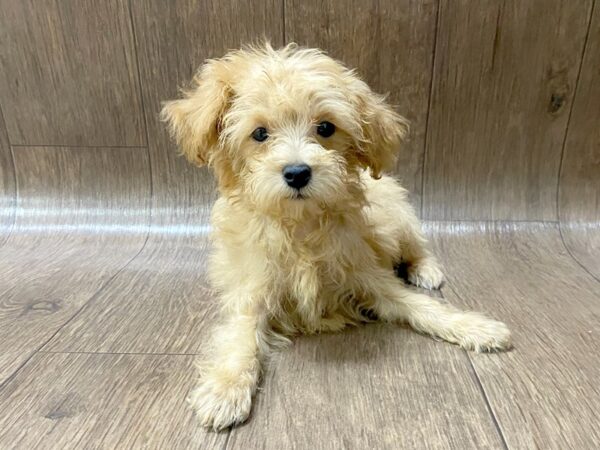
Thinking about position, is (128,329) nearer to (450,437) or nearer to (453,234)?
(450,437)

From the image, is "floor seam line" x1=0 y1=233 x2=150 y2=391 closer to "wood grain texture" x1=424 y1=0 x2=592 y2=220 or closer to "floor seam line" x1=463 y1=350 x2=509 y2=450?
"floor seam line" x1=463 y1=350 x2=509 y2=450

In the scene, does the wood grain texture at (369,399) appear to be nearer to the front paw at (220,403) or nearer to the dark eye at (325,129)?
the front paw at (220,403)

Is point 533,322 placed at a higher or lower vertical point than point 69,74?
lower

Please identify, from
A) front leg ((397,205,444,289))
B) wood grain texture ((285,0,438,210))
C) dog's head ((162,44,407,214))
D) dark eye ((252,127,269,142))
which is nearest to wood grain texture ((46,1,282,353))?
wood grain texture ((285,0,438,210))

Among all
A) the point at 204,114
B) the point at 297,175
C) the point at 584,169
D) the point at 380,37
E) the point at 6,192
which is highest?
the point at 380,37

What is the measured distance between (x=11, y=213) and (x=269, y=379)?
4.72ft

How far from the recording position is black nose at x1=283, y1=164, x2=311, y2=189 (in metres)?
1.04

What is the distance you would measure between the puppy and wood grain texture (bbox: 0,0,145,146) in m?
0.60

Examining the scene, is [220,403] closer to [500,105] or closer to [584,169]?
[500,105]

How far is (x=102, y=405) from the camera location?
101 centimetres

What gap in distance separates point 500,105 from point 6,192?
194 cm

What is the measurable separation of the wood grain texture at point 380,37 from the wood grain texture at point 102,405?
3.70 ft

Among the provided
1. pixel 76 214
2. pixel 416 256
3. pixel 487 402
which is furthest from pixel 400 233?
pixel 76 214

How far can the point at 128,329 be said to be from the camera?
1299 millimetres
